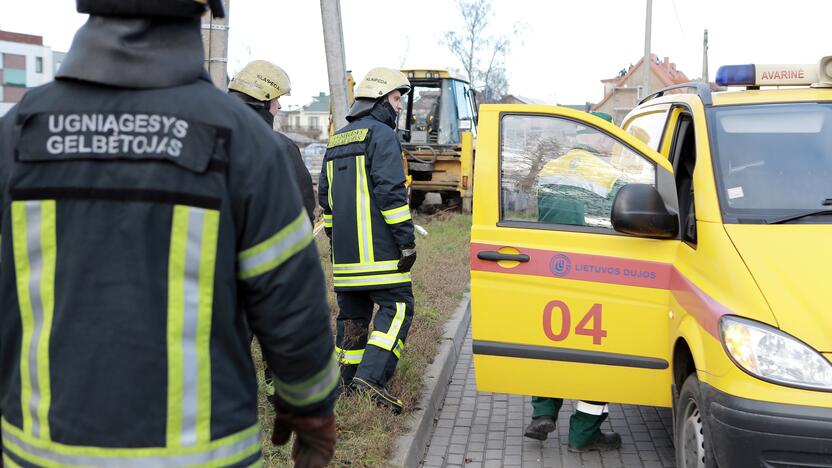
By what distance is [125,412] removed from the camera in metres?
1.79

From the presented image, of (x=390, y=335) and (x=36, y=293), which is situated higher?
(x=36, y=293)

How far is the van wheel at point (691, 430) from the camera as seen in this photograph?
11.6 ft

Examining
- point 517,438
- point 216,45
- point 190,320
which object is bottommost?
point 517,438

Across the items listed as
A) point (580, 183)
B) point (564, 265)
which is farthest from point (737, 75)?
point (564, 265)

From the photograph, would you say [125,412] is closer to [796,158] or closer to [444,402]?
[796,158]

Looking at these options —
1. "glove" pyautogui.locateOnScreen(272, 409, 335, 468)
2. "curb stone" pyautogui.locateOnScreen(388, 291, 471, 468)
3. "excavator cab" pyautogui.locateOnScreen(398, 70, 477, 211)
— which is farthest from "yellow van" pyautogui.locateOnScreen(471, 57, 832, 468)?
"excavator cab" pyautogui.locateOnScreen(398, 70, 477, 211)

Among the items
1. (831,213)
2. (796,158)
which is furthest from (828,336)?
(796,158)

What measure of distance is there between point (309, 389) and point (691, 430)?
230 centimetres

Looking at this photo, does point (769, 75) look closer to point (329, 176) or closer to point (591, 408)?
point (591, 408)

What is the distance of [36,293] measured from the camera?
1828 mm

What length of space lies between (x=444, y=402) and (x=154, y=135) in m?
4.40

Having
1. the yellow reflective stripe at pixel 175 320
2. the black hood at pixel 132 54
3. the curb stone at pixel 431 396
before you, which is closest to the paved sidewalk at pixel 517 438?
the curb stone at pixel 431 396

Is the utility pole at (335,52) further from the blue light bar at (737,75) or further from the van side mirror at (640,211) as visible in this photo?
the van side mirror at (640,211)

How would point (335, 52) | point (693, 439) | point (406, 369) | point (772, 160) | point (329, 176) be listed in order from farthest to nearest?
point (335, 52) < point (406, 369) < point (329, 176) < point (772, 160) < point (693, 439)
